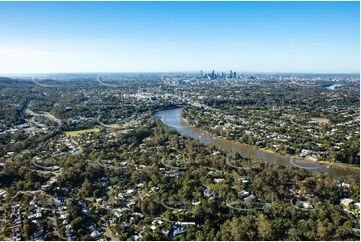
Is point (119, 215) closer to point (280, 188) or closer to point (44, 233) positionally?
point (44, 233)

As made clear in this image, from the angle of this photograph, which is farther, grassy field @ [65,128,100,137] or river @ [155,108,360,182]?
grassy field @ [65,128,100,137]

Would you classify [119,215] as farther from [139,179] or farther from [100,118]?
[100,118]

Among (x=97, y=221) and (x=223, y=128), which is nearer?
(x=97, y=221)

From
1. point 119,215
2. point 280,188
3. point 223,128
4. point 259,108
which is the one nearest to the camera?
point 119,215

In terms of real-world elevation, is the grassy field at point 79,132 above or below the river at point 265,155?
above

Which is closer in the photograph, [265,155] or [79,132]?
[265,155]

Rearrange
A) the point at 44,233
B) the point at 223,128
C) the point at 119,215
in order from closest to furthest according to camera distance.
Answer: the point at 44,233 < the point at 119,215 < the point at 223,128

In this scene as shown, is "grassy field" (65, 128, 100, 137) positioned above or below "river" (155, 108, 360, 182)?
above

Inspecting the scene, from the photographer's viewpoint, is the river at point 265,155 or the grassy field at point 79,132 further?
the grassy field at point 79,132

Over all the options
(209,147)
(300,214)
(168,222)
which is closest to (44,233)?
(168,222)
